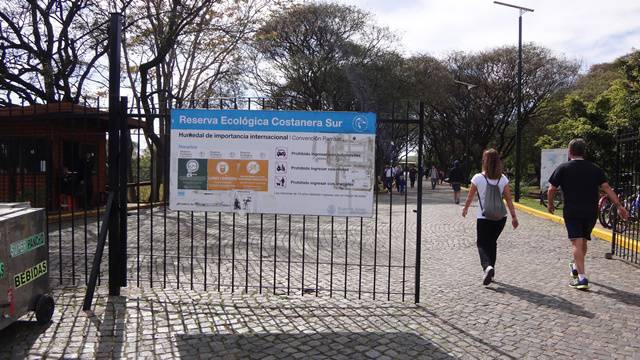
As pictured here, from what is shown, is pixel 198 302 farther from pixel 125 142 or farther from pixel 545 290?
pixel 545 290

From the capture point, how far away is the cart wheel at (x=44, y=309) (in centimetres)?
450

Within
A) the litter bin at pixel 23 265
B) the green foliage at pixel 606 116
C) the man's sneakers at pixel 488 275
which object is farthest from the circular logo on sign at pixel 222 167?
the green foliage at pixel 606 116

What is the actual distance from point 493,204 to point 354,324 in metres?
2.57

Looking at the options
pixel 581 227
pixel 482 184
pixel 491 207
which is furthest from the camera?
pixel 482 184

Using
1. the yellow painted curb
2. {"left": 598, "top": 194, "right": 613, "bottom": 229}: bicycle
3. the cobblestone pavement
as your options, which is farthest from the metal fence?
{"left": 598, "top": 194, "right": 613, "bottom": 229}: bicycle

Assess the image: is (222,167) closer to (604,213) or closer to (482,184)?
(482,184)

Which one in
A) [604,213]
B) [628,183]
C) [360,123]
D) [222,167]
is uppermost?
[360,123]

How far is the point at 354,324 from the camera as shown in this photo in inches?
186

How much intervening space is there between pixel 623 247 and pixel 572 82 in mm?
33275

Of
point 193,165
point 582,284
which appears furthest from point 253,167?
point 582,284

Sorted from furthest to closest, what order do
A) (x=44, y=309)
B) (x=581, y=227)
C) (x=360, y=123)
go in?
(x=581, y=227), (x=360, y=123), (x=44, y=309)

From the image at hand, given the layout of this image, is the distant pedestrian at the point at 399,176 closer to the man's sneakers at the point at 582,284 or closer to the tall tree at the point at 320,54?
the tall tree at the point at 320,54

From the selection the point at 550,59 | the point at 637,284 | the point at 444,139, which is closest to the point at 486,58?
the point at 550,59

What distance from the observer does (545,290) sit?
5.97 meters
